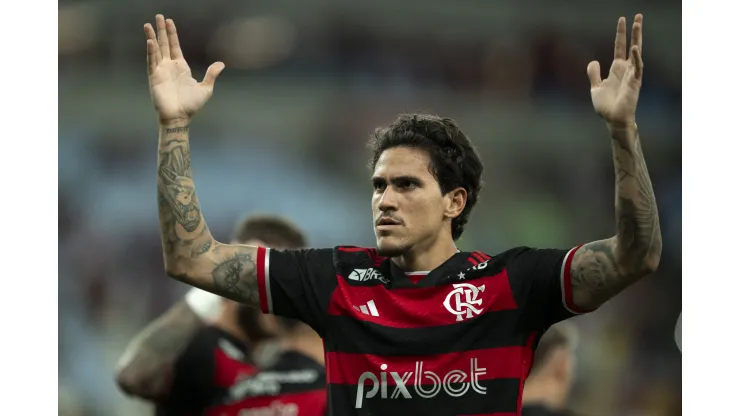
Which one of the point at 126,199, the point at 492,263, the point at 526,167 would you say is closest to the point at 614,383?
the point at 526,167

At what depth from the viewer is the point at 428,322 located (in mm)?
2502

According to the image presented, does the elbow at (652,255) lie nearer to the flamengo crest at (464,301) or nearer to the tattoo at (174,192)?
the flamengo crest at (464,301)

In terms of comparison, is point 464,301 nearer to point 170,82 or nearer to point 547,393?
point 170,82

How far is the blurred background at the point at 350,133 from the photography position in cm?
479

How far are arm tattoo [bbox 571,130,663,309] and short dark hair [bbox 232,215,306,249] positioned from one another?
2636 mm

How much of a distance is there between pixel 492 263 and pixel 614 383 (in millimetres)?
2578

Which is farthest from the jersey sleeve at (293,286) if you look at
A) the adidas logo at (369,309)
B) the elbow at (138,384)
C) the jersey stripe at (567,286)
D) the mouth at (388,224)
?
the elbow at (138,384)

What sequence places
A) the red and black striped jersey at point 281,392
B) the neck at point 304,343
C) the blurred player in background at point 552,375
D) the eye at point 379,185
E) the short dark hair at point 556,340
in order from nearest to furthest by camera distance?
the eye at point 379,185 → the red and black striped jersey at point 281,392 → the neck at point 304,343 → the blurred player in background at point 552,375 → the short dark hair at point 556,340

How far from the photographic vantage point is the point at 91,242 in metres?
4.78

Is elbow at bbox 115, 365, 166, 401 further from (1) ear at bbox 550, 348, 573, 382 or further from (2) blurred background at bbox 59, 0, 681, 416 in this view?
(1) ear at bbox 550, 348, 573, 382

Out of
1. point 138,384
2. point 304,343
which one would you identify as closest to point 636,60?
point 304,343

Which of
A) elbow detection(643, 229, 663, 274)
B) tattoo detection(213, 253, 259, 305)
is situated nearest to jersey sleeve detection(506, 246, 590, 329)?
elbow detection(643, 229, 663, 274)

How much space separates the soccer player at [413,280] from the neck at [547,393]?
87.0 inches
